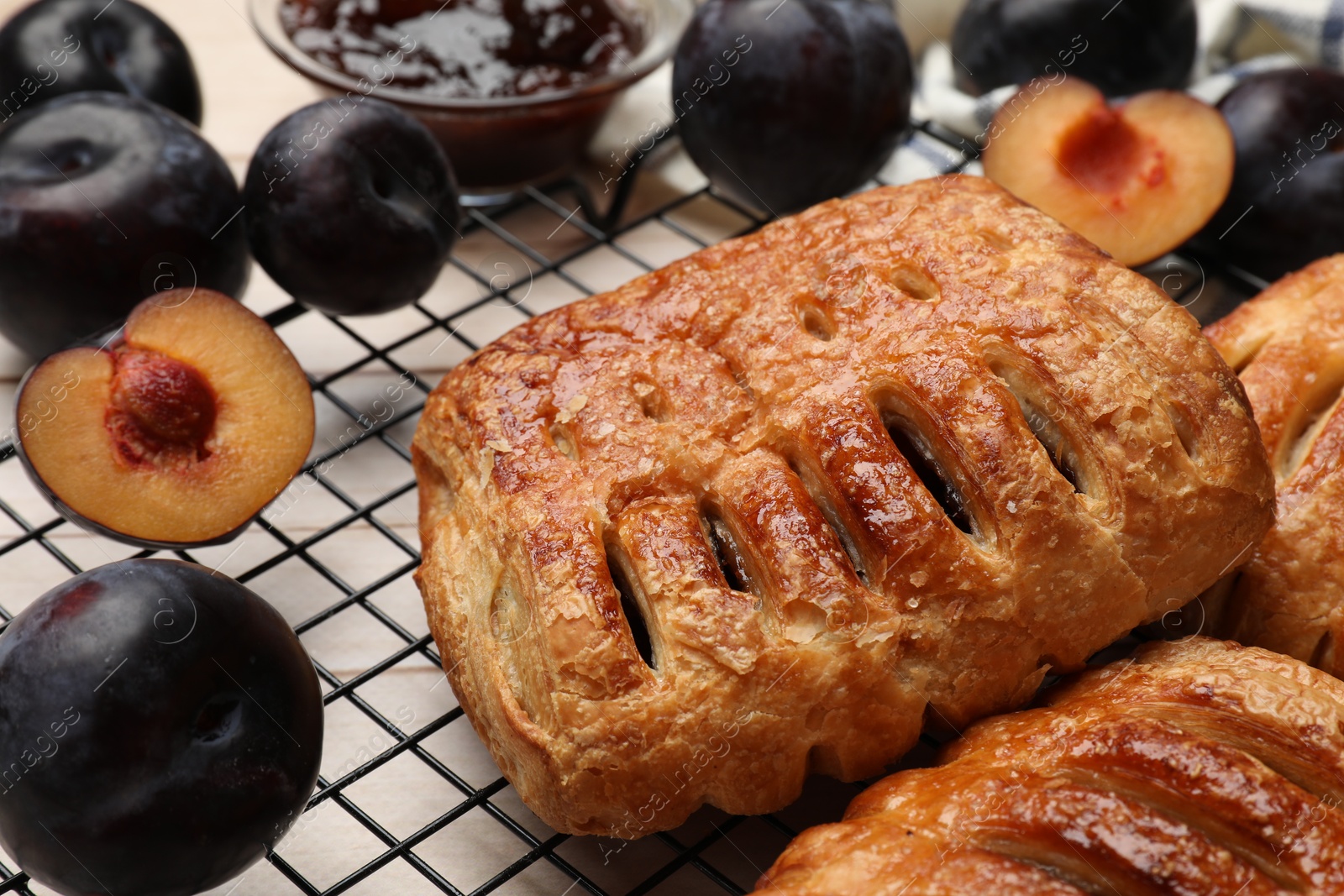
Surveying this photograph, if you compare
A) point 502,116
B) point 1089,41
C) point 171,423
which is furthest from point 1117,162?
point 171,423

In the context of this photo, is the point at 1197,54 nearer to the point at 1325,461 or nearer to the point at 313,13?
the point at 1325,461

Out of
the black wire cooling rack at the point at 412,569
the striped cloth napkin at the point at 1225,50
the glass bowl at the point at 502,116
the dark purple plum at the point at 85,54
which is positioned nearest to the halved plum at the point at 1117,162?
the black wire cooling rack at the point at 412,569

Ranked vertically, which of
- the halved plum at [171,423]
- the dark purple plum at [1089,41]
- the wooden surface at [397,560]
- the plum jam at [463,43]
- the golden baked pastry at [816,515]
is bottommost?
the wooden surface at [397,560]

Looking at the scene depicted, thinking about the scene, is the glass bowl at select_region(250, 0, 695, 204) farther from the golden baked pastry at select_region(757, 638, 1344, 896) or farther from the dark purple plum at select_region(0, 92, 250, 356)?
the golden baked pastry at select_region(757, 638, 1344, 896)

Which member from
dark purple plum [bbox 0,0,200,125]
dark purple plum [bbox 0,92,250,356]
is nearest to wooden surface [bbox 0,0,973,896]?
dark purple plum [bbox 0,92,250,356]

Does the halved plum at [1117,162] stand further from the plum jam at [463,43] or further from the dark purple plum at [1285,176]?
the plum jam at [463,43]

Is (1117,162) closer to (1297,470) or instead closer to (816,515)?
(1297,470)

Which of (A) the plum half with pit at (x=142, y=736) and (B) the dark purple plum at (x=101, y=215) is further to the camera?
(B) the dark purple plum at (x=101, y=215)

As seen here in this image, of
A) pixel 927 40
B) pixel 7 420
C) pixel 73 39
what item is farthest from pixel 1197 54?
pixel 7 420
